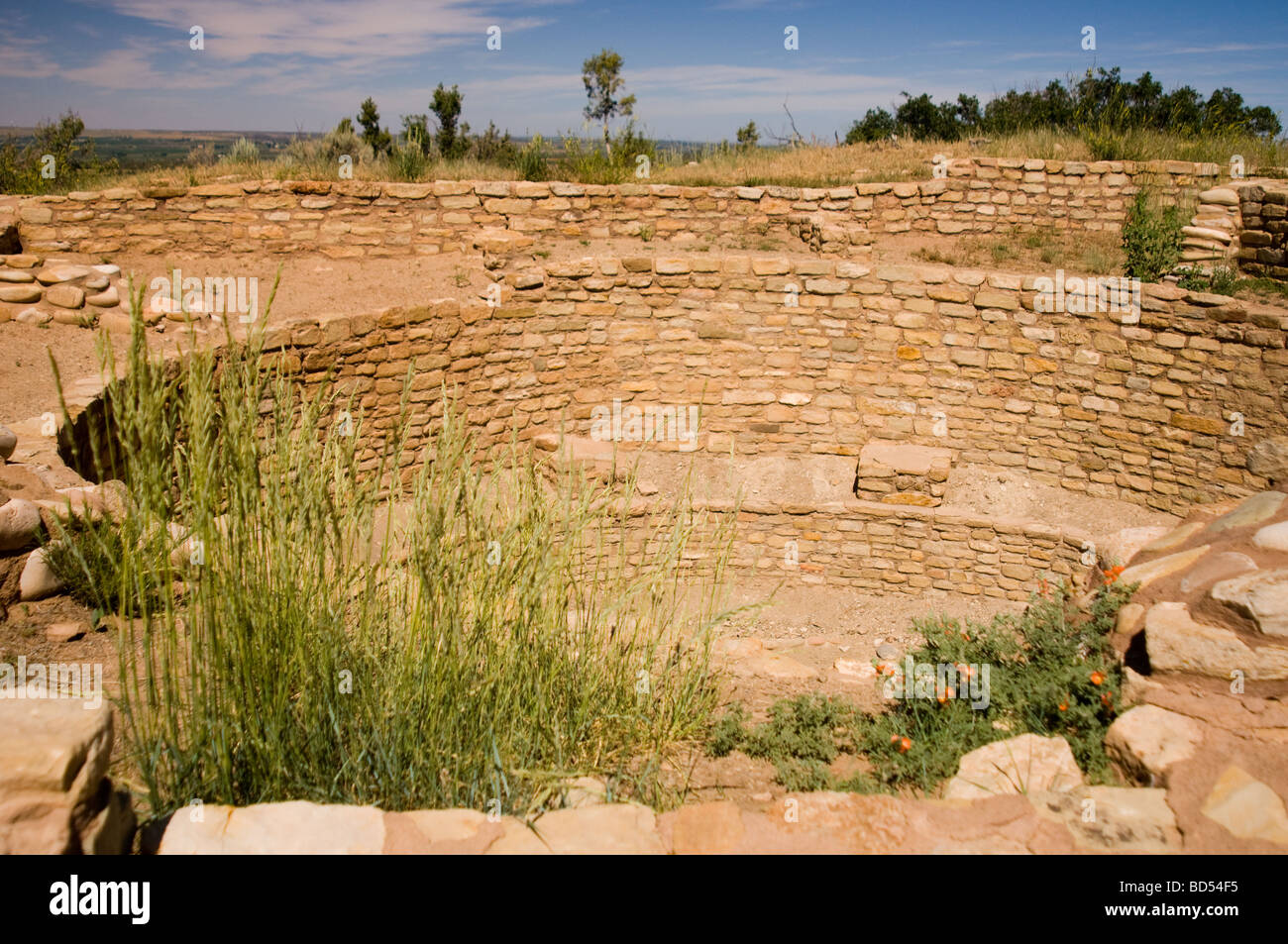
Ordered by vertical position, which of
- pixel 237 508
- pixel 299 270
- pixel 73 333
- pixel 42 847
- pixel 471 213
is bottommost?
pixel 42 847

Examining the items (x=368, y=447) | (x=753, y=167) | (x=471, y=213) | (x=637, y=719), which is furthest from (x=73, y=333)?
(x=753, y=167)

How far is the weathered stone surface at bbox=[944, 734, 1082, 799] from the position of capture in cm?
304

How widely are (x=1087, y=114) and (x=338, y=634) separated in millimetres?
17814

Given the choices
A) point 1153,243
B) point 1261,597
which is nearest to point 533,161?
point 1153,243

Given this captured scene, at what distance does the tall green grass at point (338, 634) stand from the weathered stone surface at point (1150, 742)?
169cm

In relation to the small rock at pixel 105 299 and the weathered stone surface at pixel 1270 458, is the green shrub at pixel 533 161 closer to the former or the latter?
the small rock at pixel 105 299

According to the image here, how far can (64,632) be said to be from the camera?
11.4 ft

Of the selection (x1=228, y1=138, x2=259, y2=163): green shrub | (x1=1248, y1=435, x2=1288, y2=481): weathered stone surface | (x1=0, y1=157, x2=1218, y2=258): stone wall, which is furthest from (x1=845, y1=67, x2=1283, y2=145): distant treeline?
(x1=228, y1=138, x2=259, y2=163): green shrub

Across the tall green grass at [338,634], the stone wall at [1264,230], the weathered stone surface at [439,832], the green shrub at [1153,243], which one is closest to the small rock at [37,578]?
the tall green grass at [338,634]

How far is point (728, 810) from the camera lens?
2455 millimetres

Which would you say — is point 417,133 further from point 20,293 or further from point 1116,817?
point 1116,817
